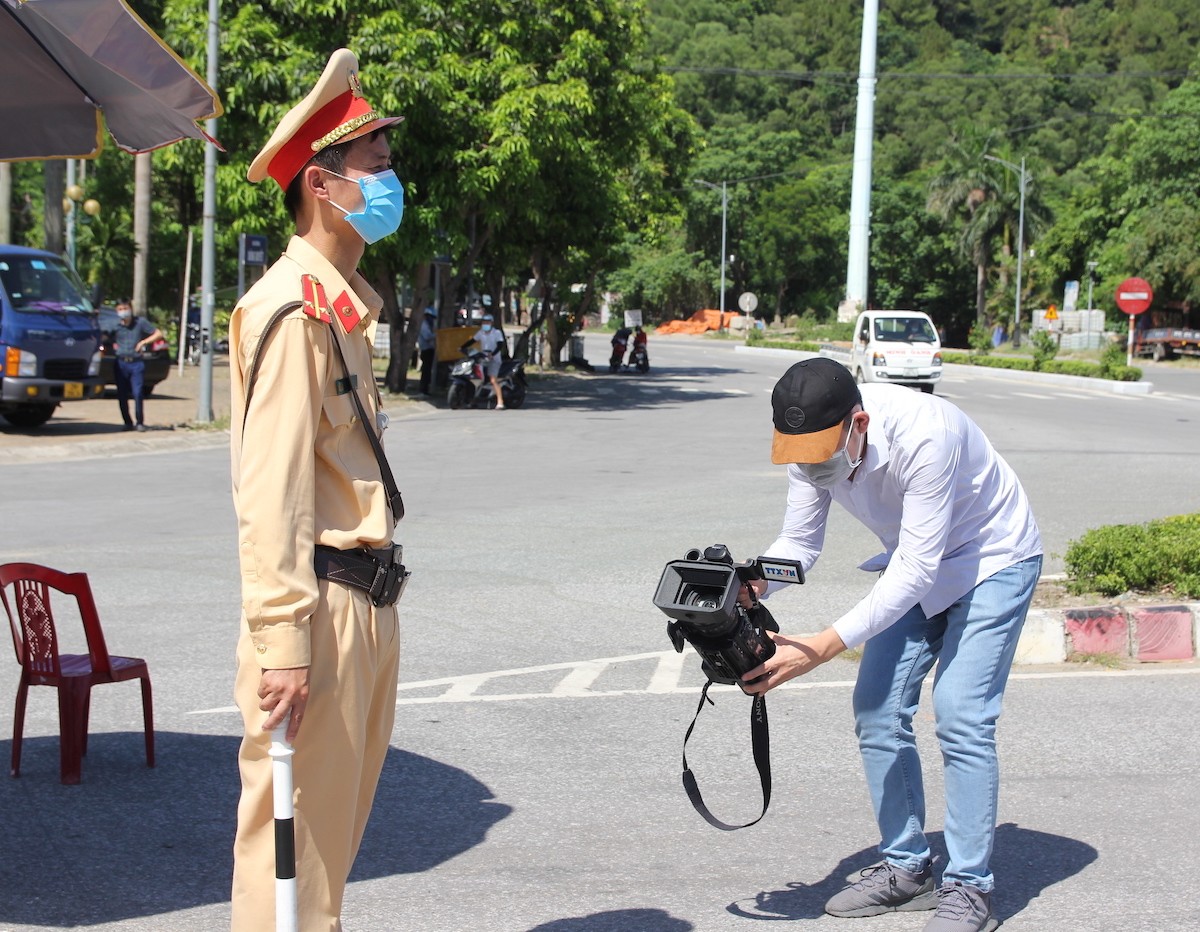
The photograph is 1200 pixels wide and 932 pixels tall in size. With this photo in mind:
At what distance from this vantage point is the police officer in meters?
2.73

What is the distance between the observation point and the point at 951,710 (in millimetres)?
3812

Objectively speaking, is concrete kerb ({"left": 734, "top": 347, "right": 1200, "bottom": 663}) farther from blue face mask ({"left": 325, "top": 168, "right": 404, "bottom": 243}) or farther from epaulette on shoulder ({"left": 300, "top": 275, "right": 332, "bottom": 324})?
epaulette on shoulder ({"left": 300, "top": 275, "right": 332, "bottom": 324})

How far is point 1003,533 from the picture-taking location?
3.89 metres

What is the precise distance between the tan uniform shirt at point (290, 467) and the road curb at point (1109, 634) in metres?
4.90

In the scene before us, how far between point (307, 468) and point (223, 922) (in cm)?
176

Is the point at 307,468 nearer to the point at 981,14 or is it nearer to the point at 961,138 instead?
the point at 961,138

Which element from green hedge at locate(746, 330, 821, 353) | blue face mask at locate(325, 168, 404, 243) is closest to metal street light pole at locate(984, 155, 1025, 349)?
green hedge at locate(746, 330, 821, 353)

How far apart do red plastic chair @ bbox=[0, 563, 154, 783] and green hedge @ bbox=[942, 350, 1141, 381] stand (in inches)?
1286

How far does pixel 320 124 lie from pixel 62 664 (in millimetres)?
3095

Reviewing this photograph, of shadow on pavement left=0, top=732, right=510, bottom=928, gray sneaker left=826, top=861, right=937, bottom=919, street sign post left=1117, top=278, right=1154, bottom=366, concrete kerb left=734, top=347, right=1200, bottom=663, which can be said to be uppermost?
street sign post left=1117, top=278, right=1154, bottom=366

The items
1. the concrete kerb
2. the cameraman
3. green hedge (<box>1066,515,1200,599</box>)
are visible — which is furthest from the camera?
green hedge (<box>1066,515,1200,599</box>)

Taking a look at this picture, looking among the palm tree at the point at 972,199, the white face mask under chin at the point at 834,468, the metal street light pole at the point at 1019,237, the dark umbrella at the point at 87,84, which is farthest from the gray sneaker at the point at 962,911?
the palm tree at the point at 972,199

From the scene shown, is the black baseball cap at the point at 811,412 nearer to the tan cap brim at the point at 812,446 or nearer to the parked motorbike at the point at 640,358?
the tan cap brim at the point at 812,446

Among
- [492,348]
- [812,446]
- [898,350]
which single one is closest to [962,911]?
[812,446]
